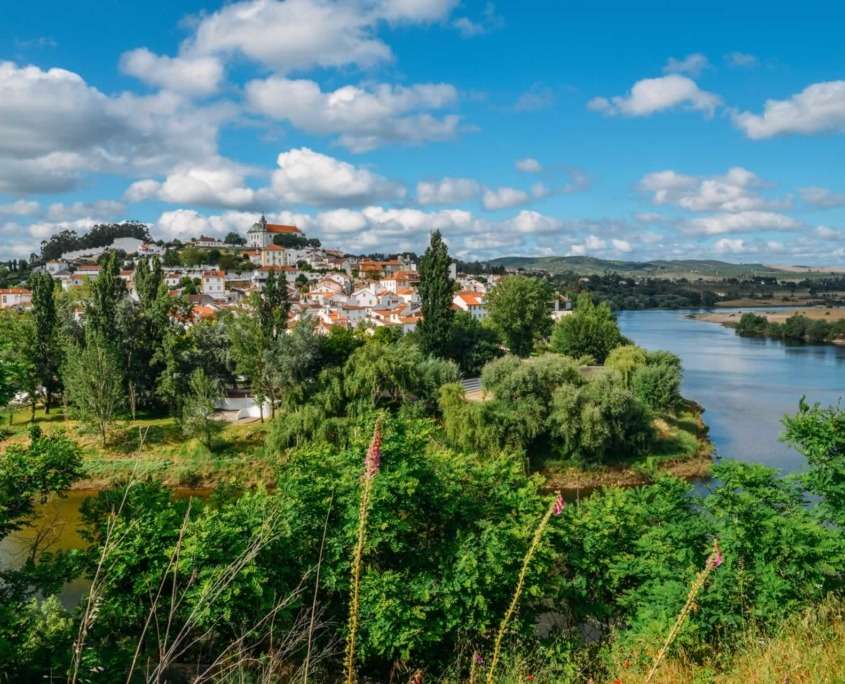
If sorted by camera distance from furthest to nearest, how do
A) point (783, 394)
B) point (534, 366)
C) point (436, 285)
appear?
point (783, 394), point (436, 285), point (534, 366)

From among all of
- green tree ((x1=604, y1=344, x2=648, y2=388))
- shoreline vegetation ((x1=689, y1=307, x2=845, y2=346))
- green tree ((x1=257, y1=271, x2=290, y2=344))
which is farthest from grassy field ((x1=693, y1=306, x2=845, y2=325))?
green tree ((x1=257, y1=271, x2=290, y2=344))

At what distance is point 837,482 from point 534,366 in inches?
561

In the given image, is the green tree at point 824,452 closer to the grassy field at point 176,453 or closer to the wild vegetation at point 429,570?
the wild vegetation at point 429,570

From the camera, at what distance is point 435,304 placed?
2800 centimetres

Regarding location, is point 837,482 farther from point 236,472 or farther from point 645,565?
point 236,472

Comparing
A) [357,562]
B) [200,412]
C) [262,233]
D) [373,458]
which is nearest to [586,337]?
[200,412]

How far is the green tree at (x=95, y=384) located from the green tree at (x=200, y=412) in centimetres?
252

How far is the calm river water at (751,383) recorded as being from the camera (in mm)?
23031

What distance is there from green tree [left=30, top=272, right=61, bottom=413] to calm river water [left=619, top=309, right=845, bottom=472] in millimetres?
27241

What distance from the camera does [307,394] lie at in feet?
71.3

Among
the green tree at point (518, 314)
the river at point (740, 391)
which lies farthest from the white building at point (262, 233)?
the green tree at point (518, 314)

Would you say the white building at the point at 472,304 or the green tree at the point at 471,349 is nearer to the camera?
the green tree at the point at 471,349

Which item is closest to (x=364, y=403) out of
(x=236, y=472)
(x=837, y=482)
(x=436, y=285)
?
(x=236, y=472)

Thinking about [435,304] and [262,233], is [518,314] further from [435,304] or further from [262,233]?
[262,233]
